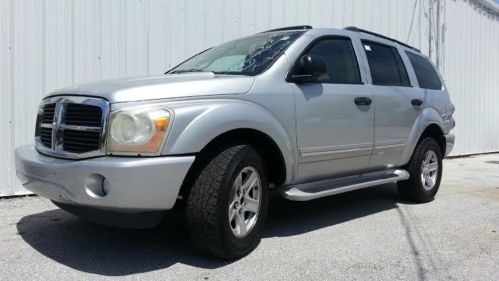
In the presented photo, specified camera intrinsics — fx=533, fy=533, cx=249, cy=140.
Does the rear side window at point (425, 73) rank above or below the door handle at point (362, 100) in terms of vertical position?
above

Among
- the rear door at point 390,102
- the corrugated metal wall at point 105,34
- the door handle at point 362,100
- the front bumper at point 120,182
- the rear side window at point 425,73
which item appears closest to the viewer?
the front bumper at point 120,182

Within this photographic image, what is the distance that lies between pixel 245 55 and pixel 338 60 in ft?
3.32

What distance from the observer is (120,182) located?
347cm

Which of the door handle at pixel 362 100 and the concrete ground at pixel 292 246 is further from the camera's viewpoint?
the door handle at pixel 362 100

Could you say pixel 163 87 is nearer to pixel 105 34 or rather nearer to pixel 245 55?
pixel 245 55

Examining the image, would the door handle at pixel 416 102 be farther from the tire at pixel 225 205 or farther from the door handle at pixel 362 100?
the tire at pixel 225 205

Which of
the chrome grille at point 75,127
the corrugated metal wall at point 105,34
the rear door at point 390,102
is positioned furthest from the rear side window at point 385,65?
the chrome grille at point 75,127

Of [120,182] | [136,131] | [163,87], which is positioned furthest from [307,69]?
[120,182]

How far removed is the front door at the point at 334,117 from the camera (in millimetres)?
4691

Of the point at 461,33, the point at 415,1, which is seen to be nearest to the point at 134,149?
the point at 415,1

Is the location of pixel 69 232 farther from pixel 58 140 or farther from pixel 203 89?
pixel 203 89

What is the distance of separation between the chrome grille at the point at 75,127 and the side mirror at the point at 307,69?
5.68ft

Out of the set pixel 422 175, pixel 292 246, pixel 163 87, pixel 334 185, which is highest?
pixel 163 87

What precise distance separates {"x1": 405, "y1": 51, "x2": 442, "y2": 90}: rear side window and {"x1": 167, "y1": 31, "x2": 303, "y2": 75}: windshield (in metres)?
2.27
